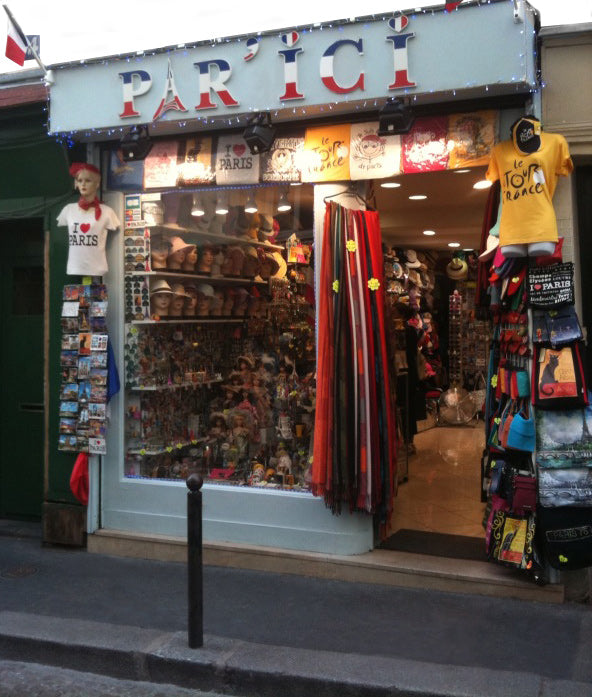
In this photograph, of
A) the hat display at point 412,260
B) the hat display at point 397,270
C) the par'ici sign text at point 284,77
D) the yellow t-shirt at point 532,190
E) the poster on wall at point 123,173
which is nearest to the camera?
the yellow t-shirt at point 532,190

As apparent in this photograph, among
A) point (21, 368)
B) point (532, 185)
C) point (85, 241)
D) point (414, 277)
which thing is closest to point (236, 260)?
point (85, 241)

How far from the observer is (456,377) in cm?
1416

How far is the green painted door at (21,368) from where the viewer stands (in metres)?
7.13

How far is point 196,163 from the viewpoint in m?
6.14

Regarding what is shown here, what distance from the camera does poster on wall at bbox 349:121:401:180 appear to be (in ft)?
18.0

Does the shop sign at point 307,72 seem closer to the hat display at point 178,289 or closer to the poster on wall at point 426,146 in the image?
the poster on wall at point 426,146

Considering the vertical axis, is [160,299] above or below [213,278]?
below

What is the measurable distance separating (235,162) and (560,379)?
293 centimetres

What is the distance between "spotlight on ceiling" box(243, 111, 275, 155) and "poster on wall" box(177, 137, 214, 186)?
578mm

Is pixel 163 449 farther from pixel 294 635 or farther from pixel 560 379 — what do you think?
pixel 560 379

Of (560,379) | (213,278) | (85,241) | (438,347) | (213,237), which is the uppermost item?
Result: (213,237)

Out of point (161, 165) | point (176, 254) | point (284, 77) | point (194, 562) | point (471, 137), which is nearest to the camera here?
point (194, 562)

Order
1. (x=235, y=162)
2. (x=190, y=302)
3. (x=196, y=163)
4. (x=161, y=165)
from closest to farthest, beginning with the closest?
(x=235, y=162) < (x=196, y=163) < (x=161, y=165) < (x=190, y=302)

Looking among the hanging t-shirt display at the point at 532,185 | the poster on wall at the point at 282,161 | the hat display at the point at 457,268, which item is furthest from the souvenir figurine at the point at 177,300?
the hat display at the point at 457,268
